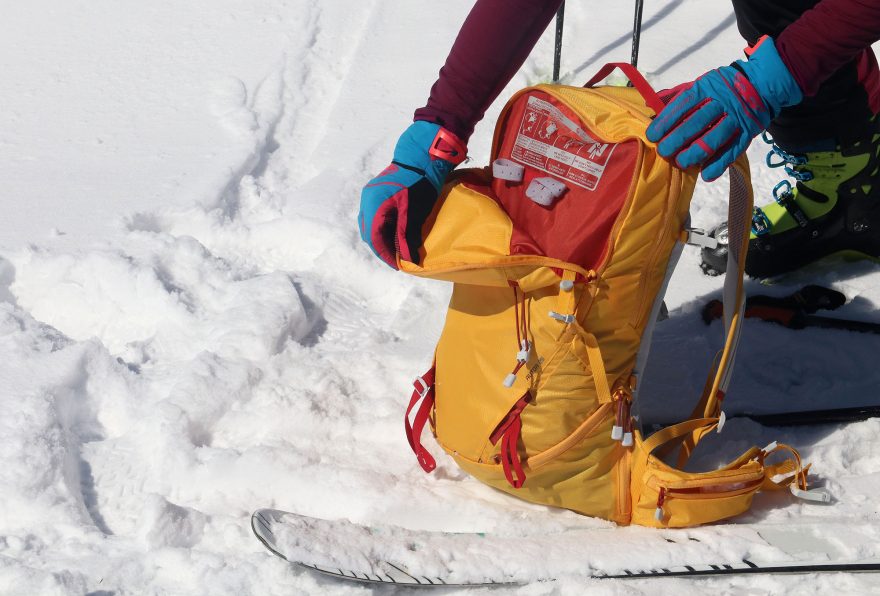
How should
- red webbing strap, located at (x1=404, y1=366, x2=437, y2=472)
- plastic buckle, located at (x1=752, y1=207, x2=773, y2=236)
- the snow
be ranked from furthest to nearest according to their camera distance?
1. plastic buckle, located at (x1=752, y1=207, x2=773, y2=236)
2. red webbing strap, located at (x1=404, y1=366, x2=437, y2=472)
3. the snow

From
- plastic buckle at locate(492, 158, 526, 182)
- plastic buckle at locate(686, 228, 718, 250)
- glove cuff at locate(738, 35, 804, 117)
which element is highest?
glove cuff at locate(738, 35, 804, 117)

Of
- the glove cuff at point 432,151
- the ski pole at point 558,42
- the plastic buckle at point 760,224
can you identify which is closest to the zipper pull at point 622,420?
the glove cuff at point 432,151

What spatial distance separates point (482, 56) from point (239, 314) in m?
0.96

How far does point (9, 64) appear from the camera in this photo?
3.74m

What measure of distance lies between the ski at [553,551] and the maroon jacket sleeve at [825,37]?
847 millimetres

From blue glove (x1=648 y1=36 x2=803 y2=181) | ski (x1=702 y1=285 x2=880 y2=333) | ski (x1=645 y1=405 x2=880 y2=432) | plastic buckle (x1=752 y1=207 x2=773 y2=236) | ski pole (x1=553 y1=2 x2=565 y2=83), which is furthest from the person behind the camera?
ski pole (x1=553 y1=2 x2=565 y2=83)

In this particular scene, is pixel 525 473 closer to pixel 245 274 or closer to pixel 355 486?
pixel 355 486

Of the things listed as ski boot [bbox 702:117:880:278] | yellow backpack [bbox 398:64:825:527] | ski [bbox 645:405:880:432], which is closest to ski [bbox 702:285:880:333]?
ski boot [bbox 702:117:880:278]

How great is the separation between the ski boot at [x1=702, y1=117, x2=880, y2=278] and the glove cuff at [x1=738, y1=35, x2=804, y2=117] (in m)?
0.85

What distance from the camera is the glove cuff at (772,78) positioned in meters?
1.62

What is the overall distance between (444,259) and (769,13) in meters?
1.28

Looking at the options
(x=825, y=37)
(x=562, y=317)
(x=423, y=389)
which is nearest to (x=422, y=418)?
(x=423, y=389)

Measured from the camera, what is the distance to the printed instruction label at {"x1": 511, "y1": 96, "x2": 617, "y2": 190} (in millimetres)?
1622

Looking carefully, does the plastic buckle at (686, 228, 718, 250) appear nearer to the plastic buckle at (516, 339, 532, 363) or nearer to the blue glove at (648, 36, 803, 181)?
the blue glove at (648, 36, 803, 181)
